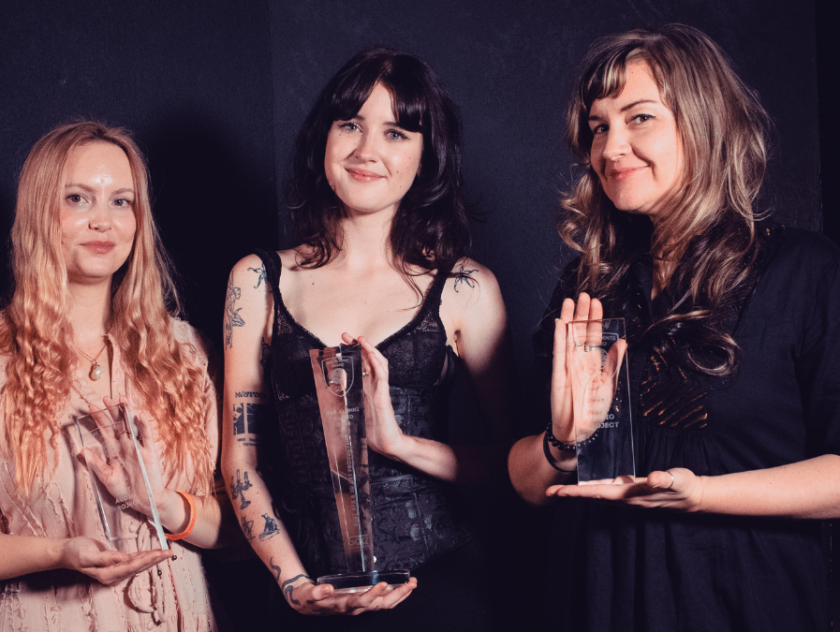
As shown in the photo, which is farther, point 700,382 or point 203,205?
point 203,205

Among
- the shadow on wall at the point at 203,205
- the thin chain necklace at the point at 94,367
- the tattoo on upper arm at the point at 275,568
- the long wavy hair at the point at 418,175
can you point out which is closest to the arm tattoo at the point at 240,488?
the tattoo on upper arm at the point at 275,568

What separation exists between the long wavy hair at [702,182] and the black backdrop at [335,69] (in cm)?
81

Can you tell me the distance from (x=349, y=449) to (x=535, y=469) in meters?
0.35

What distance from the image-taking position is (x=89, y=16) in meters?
1.94

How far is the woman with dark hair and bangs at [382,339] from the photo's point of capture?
5.08 feet

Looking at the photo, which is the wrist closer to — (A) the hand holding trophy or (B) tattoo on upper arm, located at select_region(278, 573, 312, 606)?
(B) tattoo on upper arm, located at select_region(278, 573, 312, 606)

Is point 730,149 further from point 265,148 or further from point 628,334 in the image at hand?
point 265,148

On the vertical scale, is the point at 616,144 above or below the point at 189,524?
above

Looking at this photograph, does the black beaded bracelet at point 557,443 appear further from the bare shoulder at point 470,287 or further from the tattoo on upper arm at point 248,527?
the tattoo on upper arm at point 248,527

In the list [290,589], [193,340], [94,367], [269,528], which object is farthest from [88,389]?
[290,589]

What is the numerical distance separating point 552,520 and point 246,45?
1.76 m

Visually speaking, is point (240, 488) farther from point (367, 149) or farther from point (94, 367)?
point (367, 149)

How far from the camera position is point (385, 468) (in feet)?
5.22

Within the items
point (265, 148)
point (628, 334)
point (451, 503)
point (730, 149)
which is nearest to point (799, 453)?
point (628, 334)
